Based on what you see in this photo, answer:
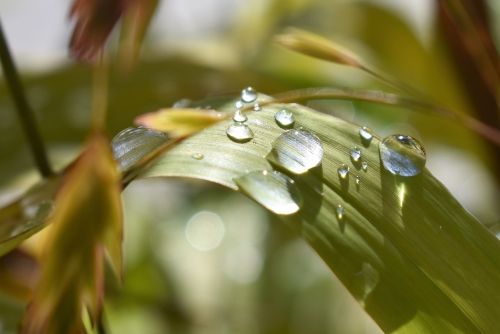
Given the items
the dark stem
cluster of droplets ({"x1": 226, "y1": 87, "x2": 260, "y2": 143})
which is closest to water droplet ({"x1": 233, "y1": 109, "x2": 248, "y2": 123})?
cluster of droplets ({"x1": 226, "y1": 87, "x2": 260, "y2": 143})

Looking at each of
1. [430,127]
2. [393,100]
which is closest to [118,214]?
[393,100]

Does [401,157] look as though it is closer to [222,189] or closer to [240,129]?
[240,129]

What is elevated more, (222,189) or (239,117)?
(239,117)

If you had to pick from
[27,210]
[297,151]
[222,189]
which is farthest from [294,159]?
[222,189]

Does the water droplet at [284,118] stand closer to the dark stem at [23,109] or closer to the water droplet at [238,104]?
the water droplet at [238,104]

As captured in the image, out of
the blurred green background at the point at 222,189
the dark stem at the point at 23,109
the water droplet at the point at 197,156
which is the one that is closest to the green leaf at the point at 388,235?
the water droplet at the point at 197,156

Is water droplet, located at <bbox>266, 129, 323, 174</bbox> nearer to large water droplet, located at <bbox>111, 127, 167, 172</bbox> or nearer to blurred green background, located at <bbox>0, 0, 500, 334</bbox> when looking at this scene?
large water droplet, located at <bbox>111, 127, 167, 172</bbox>

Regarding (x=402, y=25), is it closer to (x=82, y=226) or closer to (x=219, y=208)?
(x=219, y=208)
